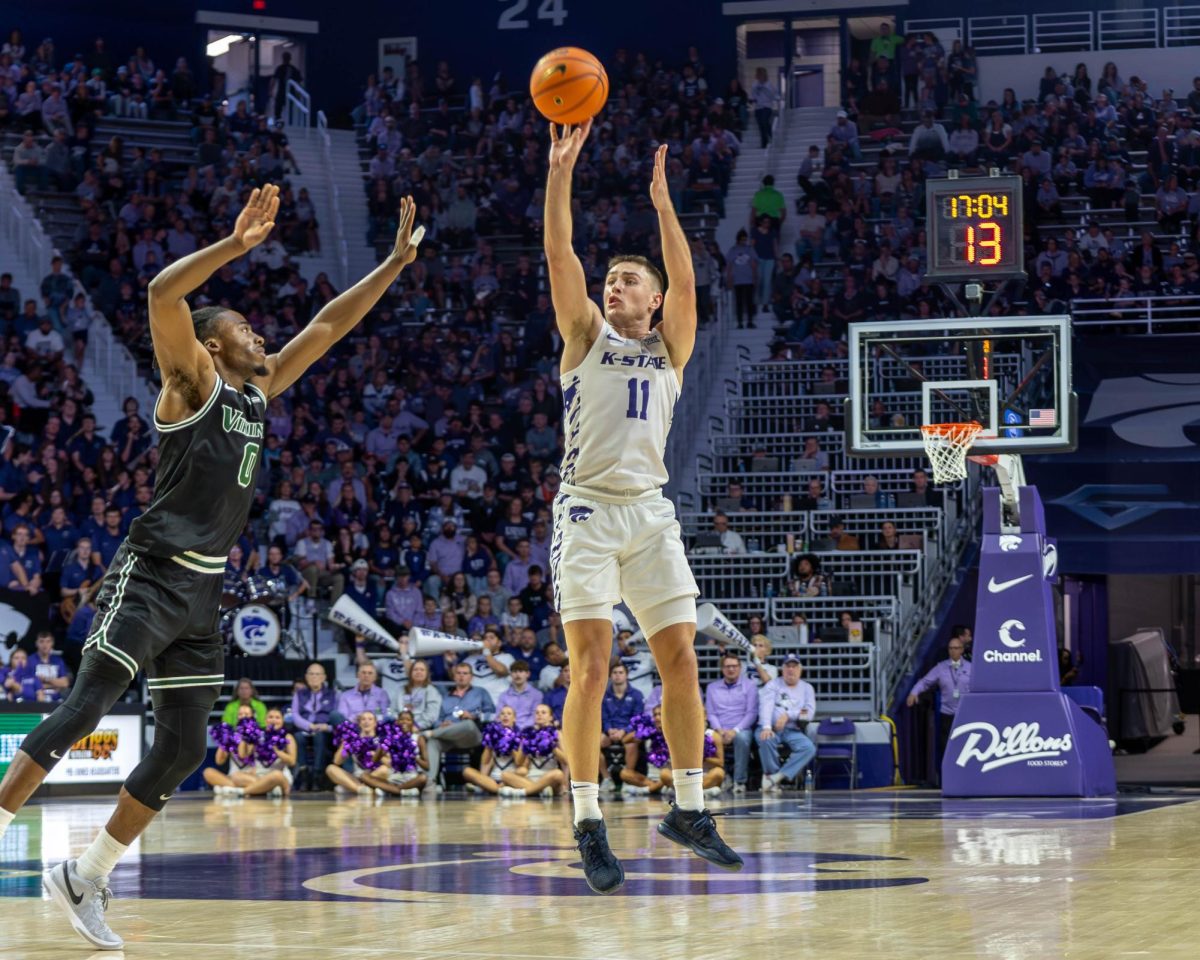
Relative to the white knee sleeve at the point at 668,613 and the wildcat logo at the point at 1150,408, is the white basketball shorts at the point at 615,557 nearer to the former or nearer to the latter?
the white knee sleeve at the point at 668,613

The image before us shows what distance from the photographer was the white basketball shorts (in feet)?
21.4

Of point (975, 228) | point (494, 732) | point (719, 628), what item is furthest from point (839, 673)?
point (975, 228)

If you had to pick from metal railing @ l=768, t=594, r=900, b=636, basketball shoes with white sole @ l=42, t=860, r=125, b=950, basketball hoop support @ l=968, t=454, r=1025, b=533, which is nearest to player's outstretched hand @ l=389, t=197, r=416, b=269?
basketball shoes with white sole @ l=42, t=860, r=125, b=950

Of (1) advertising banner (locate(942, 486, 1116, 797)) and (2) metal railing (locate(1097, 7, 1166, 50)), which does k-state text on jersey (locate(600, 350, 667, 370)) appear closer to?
(1) advertising banner (locate(942, 486, 1116, 797))

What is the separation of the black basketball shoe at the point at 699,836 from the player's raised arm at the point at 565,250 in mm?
1879

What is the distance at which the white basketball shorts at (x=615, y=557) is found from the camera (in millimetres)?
6531

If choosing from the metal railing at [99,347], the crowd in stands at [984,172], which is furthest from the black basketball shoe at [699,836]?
the metal railing at [99,347]

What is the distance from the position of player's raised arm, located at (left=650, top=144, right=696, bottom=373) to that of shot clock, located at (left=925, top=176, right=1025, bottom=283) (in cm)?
812

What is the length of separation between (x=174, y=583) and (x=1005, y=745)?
10.1 m

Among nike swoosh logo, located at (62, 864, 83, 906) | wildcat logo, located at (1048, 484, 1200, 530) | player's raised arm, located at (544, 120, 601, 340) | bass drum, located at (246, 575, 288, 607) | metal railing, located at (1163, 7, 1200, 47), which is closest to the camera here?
nike swoosh logo, located at (62, 864, 83, 906)

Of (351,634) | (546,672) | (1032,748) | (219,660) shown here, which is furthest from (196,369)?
(351,634)

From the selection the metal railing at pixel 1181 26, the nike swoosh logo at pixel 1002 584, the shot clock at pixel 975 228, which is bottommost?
the nike swoosh logo at pixel 1002 584

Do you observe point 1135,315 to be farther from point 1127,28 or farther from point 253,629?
point 253,629

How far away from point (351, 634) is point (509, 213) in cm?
989
